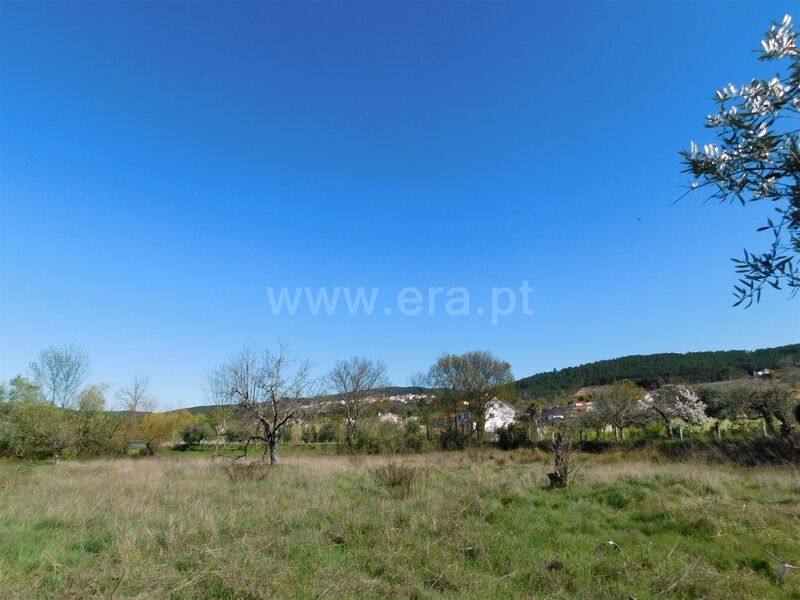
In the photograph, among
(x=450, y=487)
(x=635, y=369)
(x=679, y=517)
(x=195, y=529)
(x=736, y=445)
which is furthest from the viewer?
(x=635, y=369)

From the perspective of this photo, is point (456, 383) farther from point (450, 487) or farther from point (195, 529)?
point (195, 529)

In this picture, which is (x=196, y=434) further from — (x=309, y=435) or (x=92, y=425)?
(x=92, y=425)

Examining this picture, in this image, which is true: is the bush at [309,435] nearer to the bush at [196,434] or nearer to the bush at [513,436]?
the bush at [196,434]

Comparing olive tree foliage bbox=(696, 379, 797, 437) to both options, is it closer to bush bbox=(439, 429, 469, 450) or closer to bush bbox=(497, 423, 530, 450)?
bush bbox=(497, 423, 530, 450)

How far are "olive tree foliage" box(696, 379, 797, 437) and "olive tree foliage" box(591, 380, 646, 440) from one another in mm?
6265

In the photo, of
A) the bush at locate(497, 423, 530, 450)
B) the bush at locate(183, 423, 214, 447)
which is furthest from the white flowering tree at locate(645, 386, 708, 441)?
the bush at locate(183, 423, 214, 447)

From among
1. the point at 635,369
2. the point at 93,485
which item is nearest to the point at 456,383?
the point at 93,485

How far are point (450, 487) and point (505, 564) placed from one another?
606cm

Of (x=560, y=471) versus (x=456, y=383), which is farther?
(x=456, y=383)

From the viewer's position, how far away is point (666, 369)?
78.8 metres

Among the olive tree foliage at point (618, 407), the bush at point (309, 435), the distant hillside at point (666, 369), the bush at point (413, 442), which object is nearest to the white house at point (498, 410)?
the bush at point (413, 442)

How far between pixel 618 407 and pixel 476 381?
1190 centimetres

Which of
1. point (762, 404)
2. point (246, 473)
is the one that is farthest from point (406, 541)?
point (762, 404)

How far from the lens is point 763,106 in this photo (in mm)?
2838
